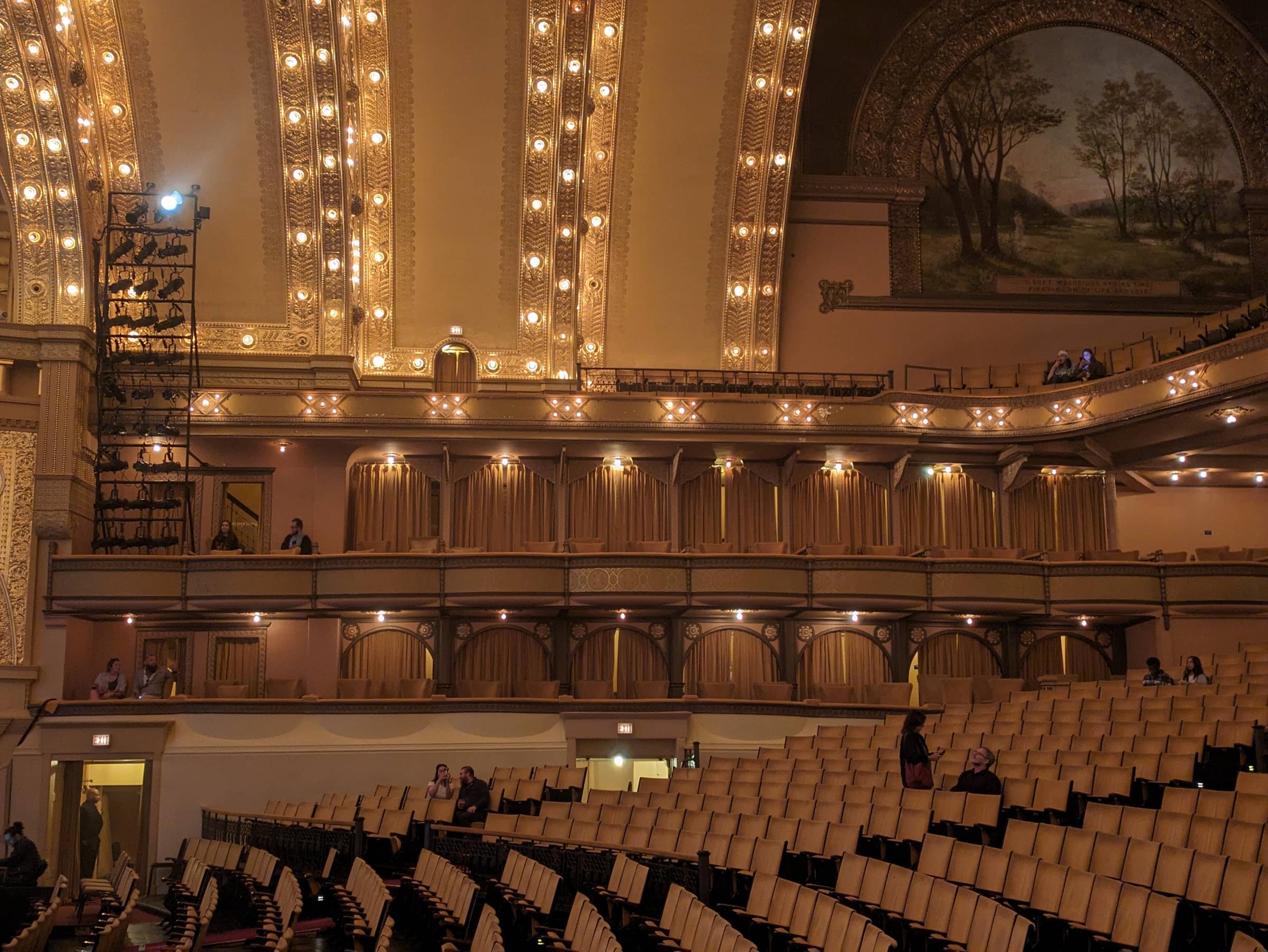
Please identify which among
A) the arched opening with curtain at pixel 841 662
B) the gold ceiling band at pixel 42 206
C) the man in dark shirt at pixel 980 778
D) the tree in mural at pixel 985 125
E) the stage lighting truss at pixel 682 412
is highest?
the tree in mural at pixel 985 125

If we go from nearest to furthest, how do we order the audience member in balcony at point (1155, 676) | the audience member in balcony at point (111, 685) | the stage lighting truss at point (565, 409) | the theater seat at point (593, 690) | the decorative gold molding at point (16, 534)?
1. the audience member in balcony at point (1155, 676)
2. the audience member in balcony at point (111, 685)
3. the decorative gold molding at point (16, 534)
4. the theater seat at point (593, 690)
5. the stage lighting truss at point (565, 409)

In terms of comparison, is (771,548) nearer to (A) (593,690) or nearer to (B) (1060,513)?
(A) (593,690)

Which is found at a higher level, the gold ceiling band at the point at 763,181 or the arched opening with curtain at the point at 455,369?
the gold ceiling band at the point at 763,181

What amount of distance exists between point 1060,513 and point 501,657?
8.75 m

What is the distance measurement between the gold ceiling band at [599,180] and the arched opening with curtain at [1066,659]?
7.71 m

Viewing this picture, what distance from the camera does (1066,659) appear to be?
20.8m

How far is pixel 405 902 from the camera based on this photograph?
10.4m

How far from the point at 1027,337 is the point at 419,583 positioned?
36.4ft

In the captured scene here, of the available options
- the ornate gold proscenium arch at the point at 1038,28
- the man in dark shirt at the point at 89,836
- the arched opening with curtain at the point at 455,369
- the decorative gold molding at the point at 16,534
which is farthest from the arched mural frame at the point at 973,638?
the decorative gold molding at the point at 16,534

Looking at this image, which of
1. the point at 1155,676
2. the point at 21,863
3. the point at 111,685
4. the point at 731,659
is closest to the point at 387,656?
the point at 111,685

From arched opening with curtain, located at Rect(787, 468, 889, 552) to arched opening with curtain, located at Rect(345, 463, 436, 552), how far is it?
212 inches

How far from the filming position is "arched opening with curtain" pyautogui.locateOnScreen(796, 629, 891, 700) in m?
20.4

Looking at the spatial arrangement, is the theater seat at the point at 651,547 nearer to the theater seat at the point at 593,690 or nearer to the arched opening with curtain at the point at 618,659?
the arched opening with curtain at the point at 618,659

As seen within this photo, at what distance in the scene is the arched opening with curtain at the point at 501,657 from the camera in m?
20.2
